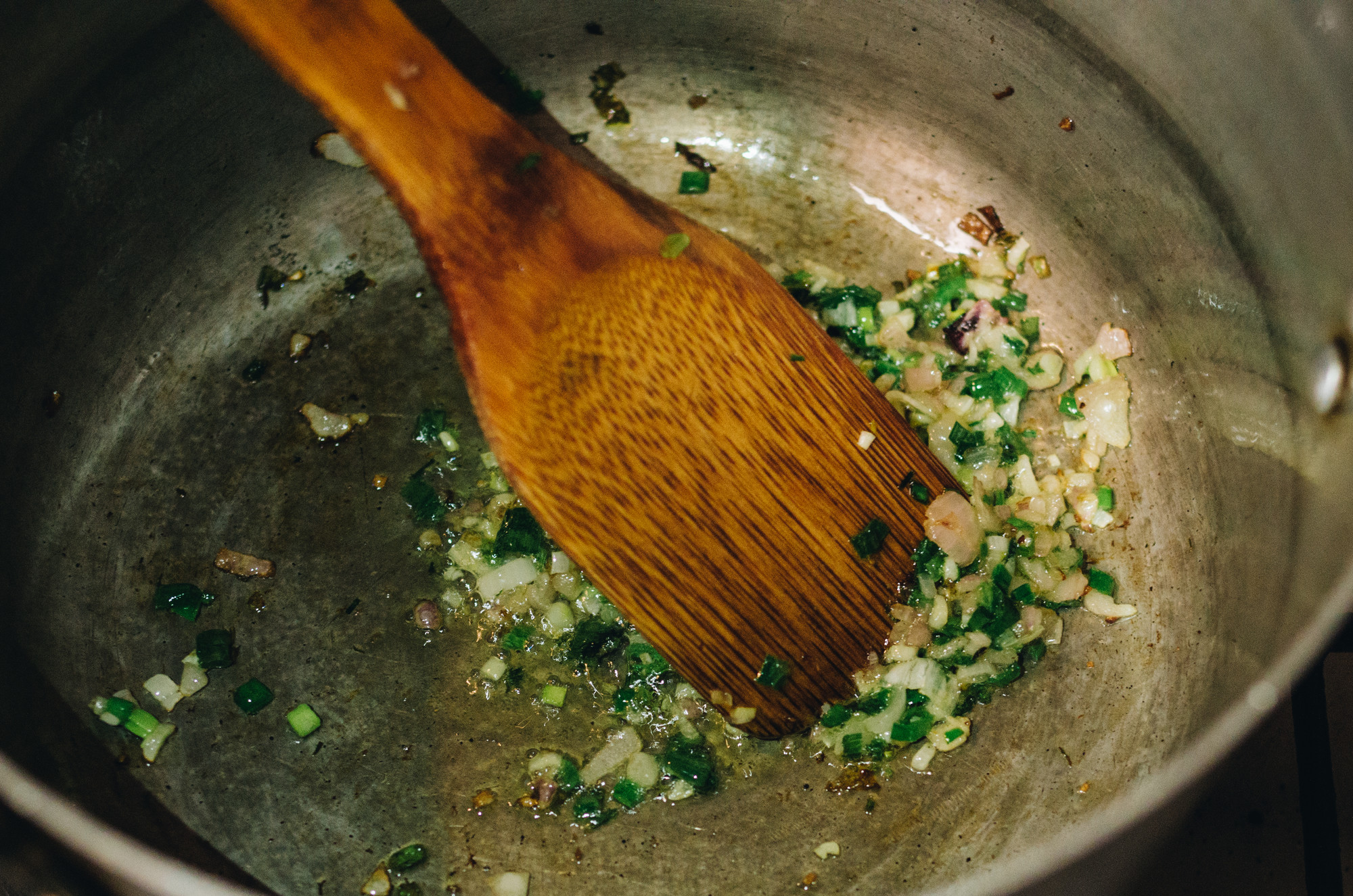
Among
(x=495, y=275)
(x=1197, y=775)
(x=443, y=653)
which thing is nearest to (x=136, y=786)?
(x=443, y=653)

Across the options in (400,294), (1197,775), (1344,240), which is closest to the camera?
(1197,775)

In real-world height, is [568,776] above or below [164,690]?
below

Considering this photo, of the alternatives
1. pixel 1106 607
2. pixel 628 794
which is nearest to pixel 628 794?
pixel 628 794

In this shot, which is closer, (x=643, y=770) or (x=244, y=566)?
(x=643, y=770)

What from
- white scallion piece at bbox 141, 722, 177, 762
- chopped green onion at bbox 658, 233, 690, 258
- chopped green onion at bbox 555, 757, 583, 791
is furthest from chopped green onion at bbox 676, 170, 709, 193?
white scallion piece at bbox 141, 722, 177, 762

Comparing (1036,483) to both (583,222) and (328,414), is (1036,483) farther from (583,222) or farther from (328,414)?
(328,414)

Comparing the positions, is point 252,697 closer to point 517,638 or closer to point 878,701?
point 517,638

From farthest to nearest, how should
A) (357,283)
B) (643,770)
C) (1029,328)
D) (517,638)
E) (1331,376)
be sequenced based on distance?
(357,283) < (1029,328) < (517,638) < (643,770) < (1331,376)
